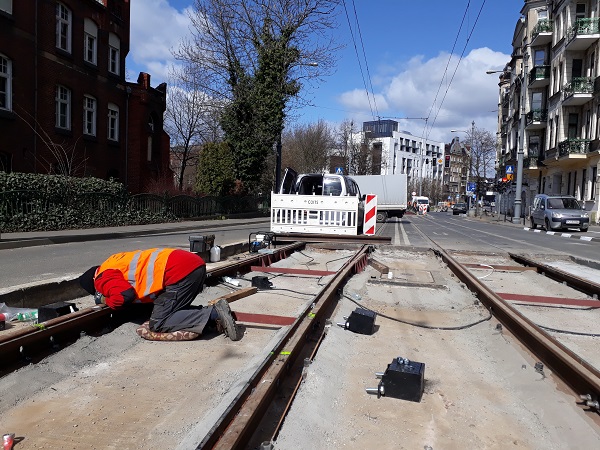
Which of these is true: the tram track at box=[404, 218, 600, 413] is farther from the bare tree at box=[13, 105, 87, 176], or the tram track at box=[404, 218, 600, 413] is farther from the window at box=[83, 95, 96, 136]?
the window at box=[83, 95, 96, 136]

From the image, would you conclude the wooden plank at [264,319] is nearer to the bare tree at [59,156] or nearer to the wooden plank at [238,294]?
the wooden plank at [238,294]

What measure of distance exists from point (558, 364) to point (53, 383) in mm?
3983

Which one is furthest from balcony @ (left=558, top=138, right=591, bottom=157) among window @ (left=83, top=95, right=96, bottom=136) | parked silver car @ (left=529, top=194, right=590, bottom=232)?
window @ (left=83, top=95, right=96, bottom=136)

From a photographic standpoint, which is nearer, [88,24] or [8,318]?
[8,318]

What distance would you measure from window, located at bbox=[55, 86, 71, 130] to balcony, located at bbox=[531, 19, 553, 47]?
37081 mm

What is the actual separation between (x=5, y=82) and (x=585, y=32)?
33.6 meters

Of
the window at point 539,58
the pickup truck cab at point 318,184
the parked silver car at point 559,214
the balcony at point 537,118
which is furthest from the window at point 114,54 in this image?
the window at point 539,58

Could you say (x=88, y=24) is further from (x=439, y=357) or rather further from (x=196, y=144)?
(x=439, y=357)

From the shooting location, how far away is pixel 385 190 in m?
32.5

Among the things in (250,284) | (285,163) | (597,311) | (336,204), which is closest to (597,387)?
(597,311)

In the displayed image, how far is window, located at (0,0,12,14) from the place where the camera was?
18406mm

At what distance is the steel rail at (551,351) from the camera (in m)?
3.65

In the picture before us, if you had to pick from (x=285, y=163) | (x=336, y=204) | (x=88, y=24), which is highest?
(x=88, y=24)

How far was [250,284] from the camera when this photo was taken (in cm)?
784
